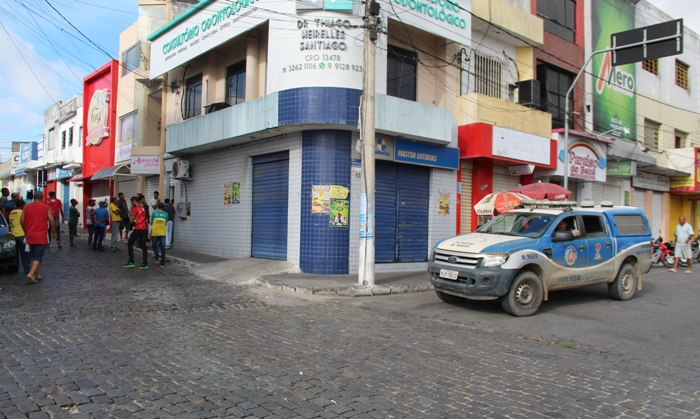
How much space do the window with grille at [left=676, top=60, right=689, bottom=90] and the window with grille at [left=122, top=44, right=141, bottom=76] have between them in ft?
94.5

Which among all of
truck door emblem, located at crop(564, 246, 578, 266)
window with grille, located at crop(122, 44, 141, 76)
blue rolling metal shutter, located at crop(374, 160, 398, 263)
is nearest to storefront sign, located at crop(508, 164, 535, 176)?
blue rolling metal shutter, located at crop(374, 160, 398, 263)

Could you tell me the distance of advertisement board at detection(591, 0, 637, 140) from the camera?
2180 centimetres

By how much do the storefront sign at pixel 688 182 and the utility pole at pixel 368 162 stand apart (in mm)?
23024

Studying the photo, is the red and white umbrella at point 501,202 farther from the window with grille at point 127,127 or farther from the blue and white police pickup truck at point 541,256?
the window with grille at point 127,127

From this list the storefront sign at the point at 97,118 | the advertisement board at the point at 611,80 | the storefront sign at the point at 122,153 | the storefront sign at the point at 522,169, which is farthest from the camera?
the storefront sign at the point at 97,118

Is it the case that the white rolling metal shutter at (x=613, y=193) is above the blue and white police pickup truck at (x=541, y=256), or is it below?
above

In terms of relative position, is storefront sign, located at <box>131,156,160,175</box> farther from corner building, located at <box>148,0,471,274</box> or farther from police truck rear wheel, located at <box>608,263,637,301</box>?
police truck rear wheel, located at <box>608,263,637,301</box>

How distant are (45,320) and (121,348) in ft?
6.96

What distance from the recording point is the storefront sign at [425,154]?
522 inches

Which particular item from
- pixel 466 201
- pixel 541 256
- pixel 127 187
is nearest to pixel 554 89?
pixel 466 201

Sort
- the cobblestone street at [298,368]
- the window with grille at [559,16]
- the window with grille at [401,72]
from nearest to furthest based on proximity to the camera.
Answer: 1. the cobblestone street at [298,368]
2. the window with grille at [401,72]
3. the window with grille at [559,16]

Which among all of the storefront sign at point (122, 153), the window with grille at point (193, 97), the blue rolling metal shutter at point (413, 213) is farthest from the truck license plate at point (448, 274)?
the storefront sign at point (122, 153)

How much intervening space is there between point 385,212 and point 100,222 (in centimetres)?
974

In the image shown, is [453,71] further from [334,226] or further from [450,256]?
[450,256]
